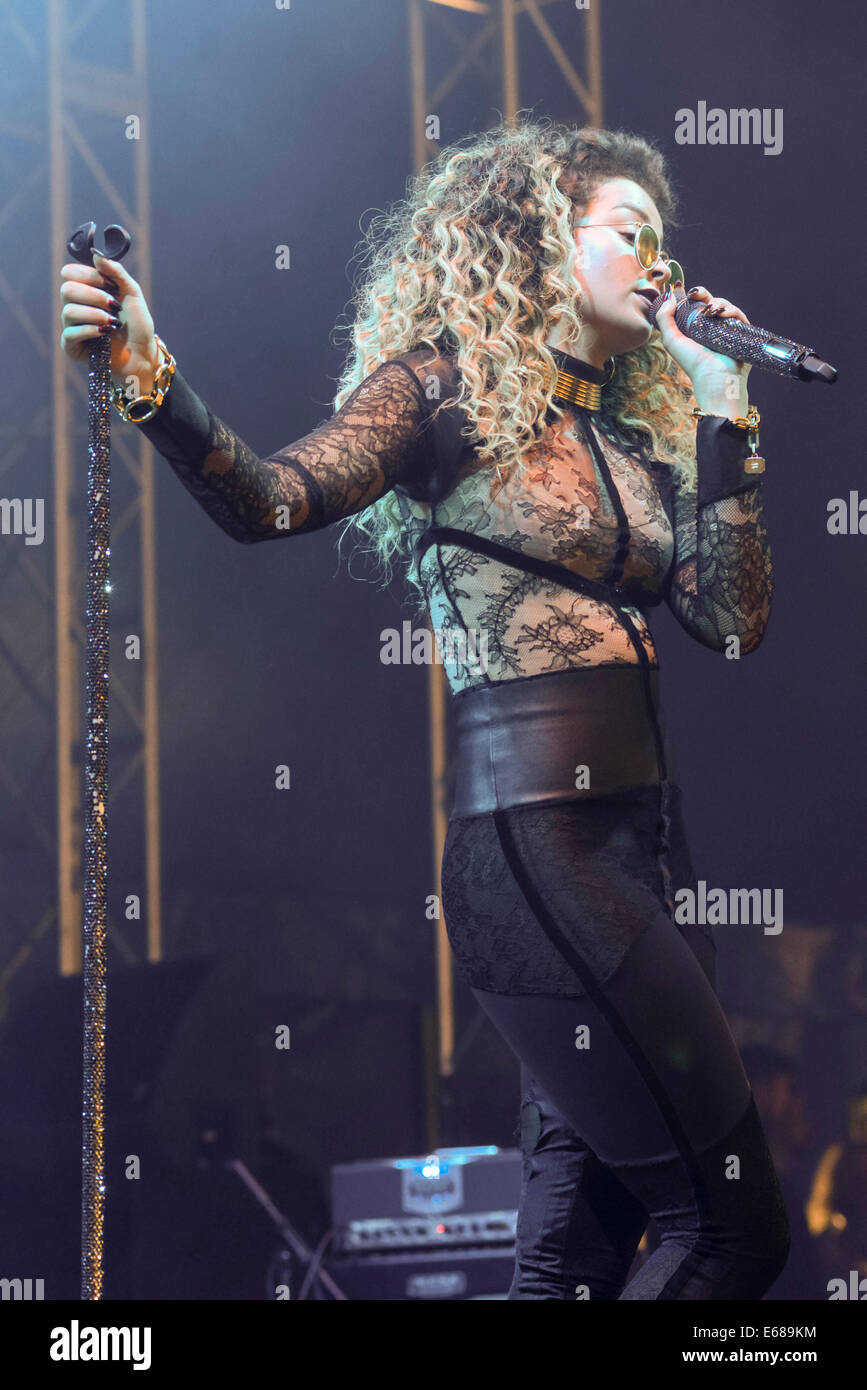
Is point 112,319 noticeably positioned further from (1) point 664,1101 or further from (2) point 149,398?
(1) point 664,1101

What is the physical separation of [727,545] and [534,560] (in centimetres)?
24

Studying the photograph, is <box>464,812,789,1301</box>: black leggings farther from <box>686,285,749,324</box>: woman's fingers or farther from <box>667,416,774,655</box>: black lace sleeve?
<box>686,285,749,324</box>: woman's fingers

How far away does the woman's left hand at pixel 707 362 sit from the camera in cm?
157

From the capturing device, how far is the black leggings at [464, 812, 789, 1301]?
4.47ft

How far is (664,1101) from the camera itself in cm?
137

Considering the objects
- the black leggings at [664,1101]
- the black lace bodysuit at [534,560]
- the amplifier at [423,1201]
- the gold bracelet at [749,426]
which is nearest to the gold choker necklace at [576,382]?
the black lace bodysuit at [534,560]

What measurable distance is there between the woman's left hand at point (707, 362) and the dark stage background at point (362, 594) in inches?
54.0

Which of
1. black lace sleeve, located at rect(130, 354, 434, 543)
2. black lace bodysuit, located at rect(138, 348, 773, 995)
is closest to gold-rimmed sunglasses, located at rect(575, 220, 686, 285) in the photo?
black lace bodysuit, located at rect(138, 348, 773, 995)

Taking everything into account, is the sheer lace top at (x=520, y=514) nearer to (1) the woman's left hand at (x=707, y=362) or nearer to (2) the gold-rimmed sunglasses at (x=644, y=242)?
(1) the woman's left hand at (x=707, y=362)

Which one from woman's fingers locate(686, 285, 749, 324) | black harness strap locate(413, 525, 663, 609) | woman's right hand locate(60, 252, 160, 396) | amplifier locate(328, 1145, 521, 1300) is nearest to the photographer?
woman's right hand locate(60, 252, 160, 396)

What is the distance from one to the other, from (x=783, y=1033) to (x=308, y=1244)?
1.05m

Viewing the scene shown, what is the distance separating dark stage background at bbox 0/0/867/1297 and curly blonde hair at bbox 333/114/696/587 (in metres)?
1.19

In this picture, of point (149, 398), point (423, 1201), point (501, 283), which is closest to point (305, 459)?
point (149, 398)

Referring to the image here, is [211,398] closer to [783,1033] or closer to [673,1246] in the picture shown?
[783,1033]
